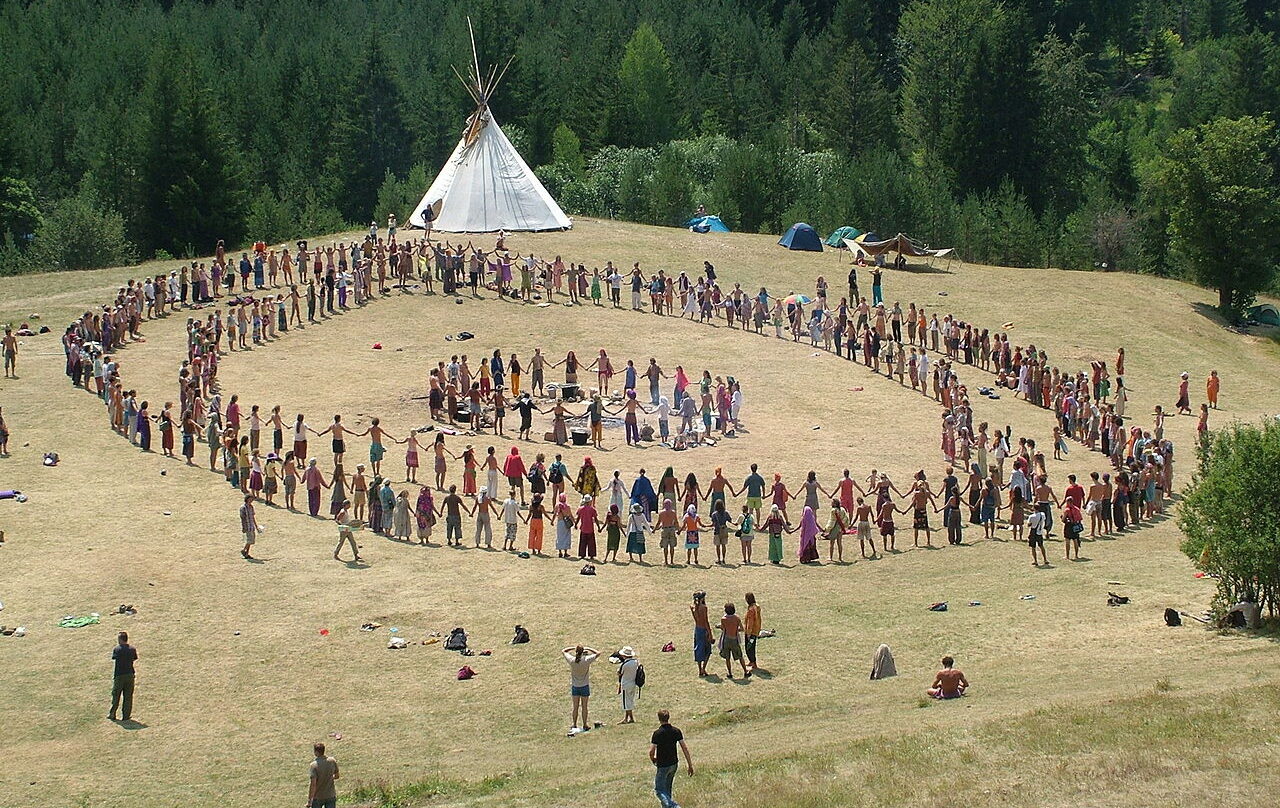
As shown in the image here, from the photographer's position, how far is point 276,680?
20.3m

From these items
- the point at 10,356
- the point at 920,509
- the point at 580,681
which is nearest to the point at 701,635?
the point at 580,681

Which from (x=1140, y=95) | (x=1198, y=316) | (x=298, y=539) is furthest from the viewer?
(x=1140, y=95)

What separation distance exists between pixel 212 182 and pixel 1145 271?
37.7 meters

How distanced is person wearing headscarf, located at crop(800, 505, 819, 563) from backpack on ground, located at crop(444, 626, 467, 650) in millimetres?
6637

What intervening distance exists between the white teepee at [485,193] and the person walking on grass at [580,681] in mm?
32440

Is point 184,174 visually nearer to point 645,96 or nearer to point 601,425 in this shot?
point 645,96

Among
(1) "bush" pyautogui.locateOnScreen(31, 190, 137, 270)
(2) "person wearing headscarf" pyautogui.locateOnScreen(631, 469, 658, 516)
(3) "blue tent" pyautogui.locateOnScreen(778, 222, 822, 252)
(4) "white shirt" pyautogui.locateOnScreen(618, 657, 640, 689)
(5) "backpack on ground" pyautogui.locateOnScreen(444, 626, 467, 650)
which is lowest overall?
(5) "backpack on ground" pyautogui.locateOnScreen(444, 626, 467, 650)

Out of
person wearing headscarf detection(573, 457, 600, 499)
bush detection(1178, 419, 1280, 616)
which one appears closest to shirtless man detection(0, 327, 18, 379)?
person wearing headscarf detection(573, 457, 600, 499)

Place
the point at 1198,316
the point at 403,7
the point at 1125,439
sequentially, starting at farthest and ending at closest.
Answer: the point at 403,7, the point at 1198,316, the point at 1125,439

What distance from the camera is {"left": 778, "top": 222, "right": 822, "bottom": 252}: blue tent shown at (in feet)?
175

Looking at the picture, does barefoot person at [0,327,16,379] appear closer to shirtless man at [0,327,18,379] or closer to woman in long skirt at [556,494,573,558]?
shirtless man at [0,327,18,379]

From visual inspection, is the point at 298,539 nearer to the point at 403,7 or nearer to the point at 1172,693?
the point at 1172,693

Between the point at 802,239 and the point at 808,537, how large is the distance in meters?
28.9

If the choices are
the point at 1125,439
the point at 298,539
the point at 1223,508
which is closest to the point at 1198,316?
the point at 1125,439
